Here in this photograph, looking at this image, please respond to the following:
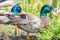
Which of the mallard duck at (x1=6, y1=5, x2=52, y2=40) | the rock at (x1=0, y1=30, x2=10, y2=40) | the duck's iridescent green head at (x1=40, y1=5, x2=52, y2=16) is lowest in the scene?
the rock at (x1=0, y1=30, x2=10, y2=40)

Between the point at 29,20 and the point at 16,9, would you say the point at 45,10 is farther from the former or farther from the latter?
the point at 16,9

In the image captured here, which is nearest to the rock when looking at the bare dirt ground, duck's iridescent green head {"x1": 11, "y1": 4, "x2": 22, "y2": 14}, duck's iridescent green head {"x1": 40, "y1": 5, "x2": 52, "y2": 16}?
the bare dirt ground

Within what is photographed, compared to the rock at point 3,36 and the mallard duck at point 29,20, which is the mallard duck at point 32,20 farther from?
the rock at point 3,36

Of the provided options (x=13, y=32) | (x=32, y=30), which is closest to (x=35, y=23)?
(x=32, y=30)

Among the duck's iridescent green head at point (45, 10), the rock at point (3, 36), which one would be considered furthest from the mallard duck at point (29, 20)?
the rock at point (3, 36)

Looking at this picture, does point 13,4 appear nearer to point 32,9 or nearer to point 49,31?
point 32,9

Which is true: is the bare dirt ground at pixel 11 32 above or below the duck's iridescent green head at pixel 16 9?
below

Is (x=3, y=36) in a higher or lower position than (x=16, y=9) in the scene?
→ lower

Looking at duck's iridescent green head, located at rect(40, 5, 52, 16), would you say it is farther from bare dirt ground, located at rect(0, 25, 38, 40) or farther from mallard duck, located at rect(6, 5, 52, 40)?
bare dirt ground, located at rect(0, 25, 38, 40)

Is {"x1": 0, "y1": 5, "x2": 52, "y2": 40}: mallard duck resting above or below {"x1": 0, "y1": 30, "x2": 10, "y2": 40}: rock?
above

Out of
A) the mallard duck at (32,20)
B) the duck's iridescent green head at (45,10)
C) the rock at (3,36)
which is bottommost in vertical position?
the rock at (3,36)

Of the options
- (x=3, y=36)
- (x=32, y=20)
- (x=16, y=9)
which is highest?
(x=16, y=9)

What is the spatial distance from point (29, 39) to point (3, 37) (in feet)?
0.98

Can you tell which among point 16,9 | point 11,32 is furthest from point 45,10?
point 11,32
